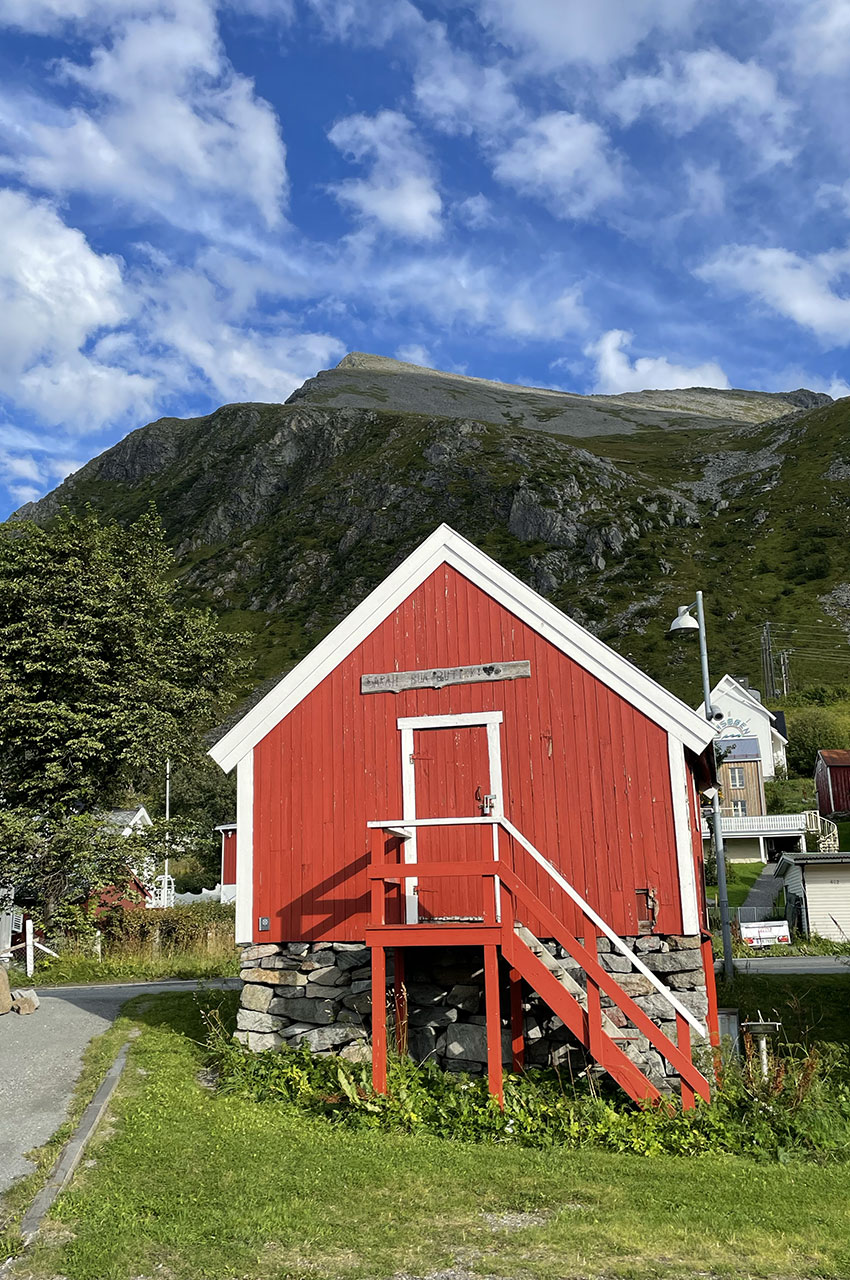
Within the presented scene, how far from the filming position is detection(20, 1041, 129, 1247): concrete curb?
747 centimetres

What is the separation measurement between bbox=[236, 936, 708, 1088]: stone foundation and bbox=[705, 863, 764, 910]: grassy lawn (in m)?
27.5

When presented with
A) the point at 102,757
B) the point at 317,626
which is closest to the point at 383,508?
the point at 317,626

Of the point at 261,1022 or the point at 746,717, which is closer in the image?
the point at 261,1022

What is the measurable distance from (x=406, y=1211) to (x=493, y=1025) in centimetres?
294

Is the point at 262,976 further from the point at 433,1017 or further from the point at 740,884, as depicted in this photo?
the point at 740,884

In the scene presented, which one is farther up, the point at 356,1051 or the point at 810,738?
the point at 810,738

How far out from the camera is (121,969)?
2442 centimetres

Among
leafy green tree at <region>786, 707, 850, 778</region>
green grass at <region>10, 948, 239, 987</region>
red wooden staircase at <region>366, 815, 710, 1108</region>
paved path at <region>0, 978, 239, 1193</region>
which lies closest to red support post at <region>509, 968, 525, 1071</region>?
red wooden staircase at <region>366, 815, 710, 1108</region>

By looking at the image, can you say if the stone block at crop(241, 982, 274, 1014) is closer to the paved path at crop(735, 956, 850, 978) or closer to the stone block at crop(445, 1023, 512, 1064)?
the stone block at crop(445, 1023, 512, 1064)

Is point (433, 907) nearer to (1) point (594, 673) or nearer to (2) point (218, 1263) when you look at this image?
(1) point (594, 673)

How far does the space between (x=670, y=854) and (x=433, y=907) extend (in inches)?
128

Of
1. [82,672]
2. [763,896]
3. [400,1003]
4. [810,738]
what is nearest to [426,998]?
[400,1003]

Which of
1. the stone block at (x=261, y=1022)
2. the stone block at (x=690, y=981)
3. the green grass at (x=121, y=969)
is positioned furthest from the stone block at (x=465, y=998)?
the green grass at (x=121, y=969)

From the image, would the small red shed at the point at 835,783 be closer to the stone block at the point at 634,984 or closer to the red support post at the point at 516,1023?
the stone block at the point at 634,984
